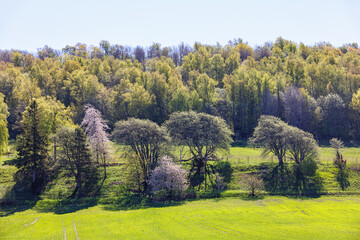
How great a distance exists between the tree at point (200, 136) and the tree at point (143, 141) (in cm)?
517

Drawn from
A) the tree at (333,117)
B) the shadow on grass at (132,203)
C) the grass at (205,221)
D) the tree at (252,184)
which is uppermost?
the tree at (333,117)

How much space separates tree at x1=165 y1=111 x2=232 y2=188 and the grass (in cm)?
1308

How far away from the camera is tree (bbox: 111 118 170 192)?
190ft

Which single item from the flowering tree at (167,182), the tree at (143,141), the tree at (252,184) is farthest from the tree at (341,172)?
the tree at (143,141)

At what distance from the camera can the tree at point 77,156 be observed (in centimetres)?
5597

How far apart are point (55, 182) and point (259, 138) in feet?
139

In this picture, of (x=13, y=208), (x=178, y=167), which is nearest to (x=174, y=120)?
(x=178, y=167)

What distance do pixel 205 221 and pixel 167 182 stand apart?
13.0 metres

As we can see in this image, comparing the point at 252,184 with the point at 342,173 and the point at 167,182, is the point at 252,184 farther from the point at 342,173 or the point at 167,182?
the point at 342,173

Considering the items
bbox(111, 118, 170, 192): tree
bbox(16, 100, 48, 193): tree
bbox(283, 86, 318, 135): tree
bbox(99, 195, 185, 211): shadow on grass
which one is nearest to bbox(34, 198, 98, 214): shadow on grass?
bbox(99, 195, 185, 211): shadow on grass

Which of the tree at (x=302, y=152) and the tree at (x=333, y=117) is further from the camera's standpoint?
the tree at (x=333, y=117)

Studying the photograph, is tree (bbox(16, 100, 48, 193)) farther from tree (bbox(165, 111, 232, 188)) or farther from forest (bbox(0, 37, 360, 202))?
tree (bbox(165, 111, 232, 188))

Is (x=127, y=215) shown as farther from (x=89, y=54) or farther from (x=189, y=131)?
(x=89, y=54)

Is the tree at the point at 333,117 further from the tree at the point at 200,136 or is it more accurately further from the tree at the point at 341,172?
the tree at the point at 200,136
